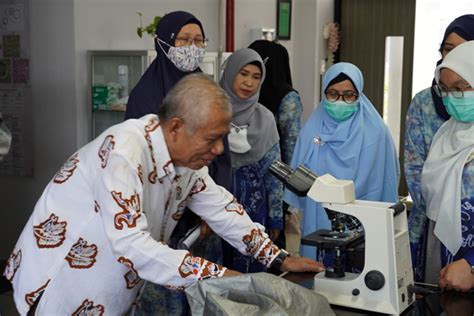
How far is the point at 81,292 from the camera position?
1.70 metres

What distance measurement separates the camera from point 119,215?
1565 millimetres

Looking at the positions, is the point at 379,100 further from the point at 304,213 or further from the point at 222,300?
the point at 222,300

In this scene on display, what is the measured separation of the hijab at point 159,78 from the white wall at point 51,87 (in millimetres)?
1135

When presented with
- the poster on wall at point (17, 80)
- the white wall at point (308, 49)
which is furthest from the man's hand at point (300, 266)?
the white wall at point (308, 49)

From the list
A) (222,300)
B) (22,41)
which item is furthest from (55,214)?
(22,41)

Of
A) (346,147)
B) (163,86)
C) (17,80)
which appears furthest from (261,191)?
(17,80)

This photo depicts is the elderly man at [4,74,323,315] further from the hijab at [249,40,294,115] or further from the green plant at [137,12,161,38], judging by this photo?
the green plant at [137,12,161,38]

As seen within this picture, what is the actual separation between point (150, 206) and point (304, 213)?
1188mm

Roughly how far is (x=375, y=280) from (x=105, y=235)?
673 mm

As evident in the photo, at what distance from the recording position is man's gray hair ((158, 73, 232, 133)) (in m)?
1.63

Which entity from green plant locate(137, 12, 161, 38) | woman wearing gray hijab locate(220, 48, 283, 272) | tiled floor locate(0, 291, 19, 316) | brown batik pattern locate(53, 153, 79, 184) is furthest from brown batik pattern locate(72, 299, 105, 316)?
green plant locate(137, 12, 161, 38)

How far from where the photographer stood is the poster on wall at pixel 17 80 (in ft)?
13.0

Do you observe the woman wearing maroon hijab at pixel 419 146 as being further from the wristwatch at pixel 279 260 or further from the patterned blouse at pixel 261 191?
the patterned blouse at pixel 261 191

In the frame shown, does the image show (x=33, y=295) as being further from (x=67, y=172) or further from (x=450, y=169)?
(x=450, y=169)
